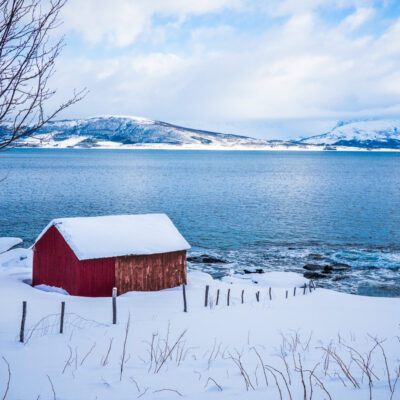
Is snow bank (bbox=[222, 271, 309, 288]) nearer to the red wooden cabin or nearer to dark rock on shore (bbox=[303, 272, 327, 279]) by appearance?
dark rock on shore (bbox=[303, 272, 327, 279])

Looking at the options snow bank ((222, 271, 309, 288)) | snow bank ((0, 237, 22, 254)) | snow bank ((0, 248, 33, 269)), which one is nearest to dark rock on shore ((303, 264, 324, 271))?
snow bank ((222, 271, 309, 288))

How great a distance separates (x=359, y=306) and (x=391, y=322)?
9.87 ft

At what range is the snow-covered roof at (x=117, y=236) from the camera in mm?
18141

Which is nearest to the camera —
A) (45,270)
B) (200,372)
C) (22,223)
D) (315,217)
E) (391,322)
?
(200,372)

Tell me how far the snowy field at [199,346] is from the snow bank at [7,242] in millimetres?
9634

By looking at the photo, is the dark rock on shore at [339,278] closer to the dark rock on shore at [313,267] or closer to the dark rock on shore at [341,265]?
the dark rock on shore at [313,267]

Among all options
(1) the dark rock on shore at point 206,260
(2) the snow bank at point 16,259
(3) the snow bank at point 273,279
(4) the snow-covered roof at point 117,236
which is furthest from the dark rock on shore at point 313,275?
(2) the snow bank at point 16,259

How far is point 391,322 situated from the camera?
1469 centimetres

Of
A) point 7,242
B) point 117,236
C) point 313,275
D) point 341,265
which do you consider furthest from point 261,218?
point 117,236

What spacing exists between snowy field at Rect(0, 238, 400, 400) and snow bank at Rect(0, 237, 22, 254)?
31.6ft

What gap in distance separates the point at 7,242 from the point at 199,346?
91.5 ft

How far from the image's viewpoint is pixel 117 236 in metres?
19.2

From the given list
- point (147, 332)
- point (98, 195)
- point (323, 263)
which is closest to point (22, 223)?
point (98, 195)

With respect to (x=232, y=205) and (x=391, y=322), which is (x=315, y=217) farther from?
(x=391, y=322)
